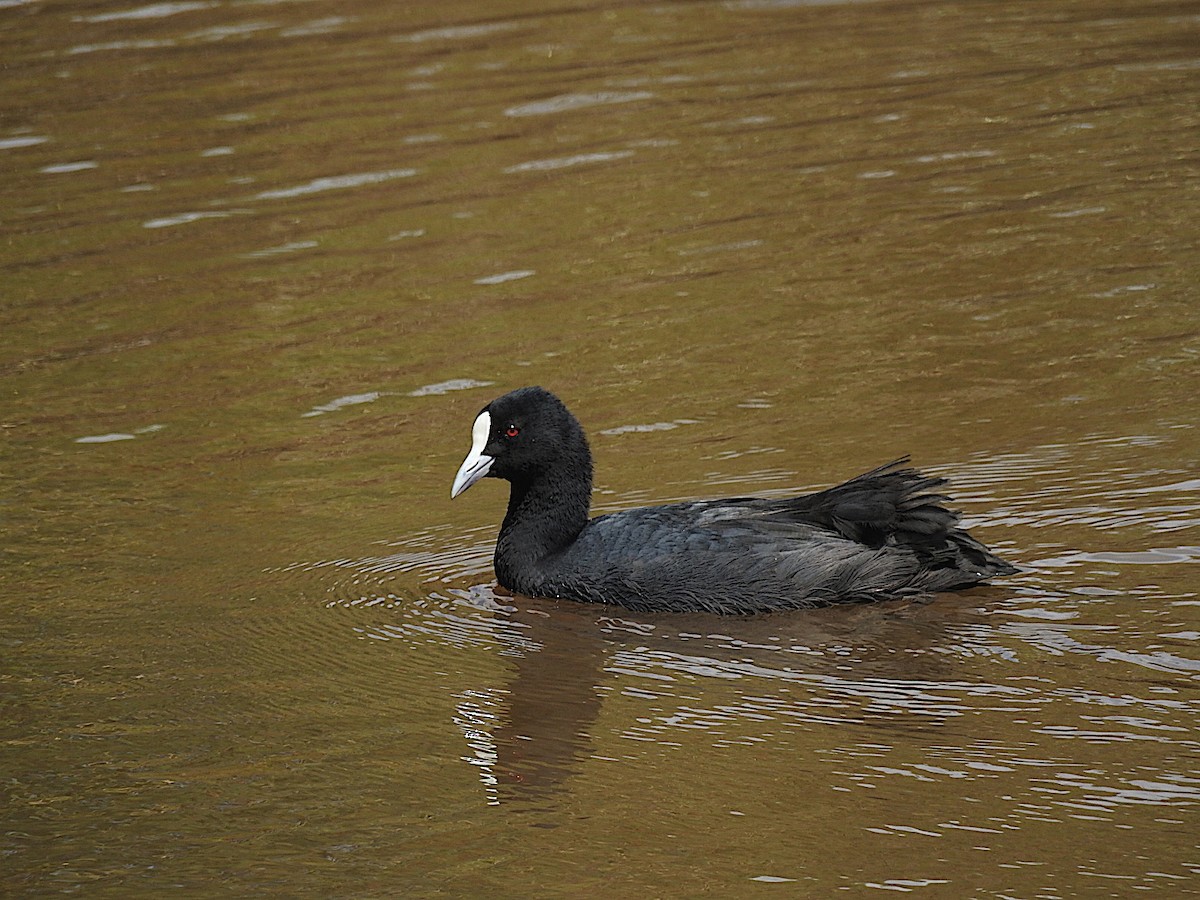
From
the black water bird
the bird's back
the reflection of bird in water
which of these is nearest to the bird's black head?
the black water bird

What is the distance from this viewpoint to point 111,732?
652 centimetres

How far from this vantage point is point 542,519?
7973 mm

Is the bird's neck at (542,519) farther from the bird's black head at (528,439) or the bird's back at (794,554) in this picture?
the bird's back at (794,554)

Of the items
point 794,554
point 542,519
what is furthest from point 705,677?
point 542,519

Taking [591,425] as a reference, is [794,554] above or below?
below

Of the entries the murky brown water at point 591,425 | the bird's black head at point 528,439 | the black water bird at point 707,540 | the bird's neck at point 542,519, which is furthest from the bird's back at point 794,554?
the bird's black head at point 528,439

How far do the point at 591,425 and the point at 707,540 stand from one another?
2.24 metres

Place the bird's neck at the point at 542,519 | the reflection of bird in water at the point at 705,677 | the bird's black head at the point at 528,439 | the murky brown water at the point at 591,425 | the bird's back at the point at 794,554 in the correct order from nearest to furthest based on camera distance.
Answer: the murky brown water at the point at 591,425, the reflection of bird in water at the point at 705,677, the bird's back at the point at 794,554, the bird's neck at the point at 542,519, the bird's black head at the point at 528,439

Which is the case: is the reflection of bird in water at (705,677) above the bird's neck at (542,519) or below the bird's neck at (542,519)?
below

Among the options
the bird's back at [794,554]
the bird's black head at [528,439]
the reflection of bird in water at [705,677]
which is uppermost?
the bird's black head at [528,439]

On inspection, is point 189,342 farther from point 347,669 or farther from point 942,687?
point 942,687

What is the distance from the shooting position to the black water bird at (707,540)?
23.7ft

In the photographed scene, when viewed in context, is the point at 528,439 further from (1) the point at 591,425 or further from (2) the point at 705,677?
(2) the point at 705,677

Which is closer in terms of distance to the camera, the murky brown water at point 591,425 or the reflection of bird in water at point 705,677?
the murky brown water at point 591,425
